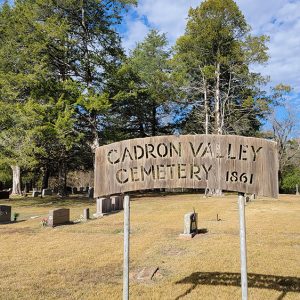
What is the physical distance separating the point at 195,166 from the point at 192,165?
0.05 metres

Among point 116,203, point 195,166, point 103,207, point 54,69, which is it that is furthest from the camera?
point 54,69

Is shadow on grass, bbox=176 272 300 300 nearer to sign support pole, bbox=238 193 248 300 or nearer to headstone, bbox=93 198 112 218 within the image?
sign support pole, bbox=238 193 248 300

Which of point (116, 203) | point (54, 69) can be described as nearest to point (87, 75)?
point (54, 69)

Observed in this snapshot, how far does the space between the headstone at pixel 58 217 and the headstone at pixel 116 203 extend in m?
4.52

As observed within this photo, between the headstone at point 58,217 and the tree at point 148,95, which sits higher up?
the tree at point 148,95

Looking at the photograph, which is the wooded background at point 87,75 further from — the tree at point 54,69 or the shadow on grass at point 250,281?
the shadow on grass at point 250,281

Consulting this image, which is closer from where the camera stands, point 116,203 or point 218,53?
point 116,203

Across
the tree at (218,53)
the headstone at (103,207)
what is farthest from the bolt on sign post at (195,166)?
the tree at (218,53)

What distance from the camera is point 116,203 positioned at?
858 inches

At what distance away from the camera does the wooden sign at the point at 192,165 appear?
587 centimetres

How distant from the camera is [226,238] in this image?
12.4 metres

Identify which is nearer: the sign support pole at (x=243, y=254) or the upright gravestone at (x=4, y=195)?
the sign support pole at (x=243, y=254)

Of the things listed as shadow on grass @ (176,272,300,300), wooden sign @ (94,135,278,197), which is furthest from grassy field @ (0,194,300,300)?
wooden sign @ (94,135,278,197)

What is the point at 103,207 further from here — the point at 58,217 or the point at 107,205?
the point at 58,217
